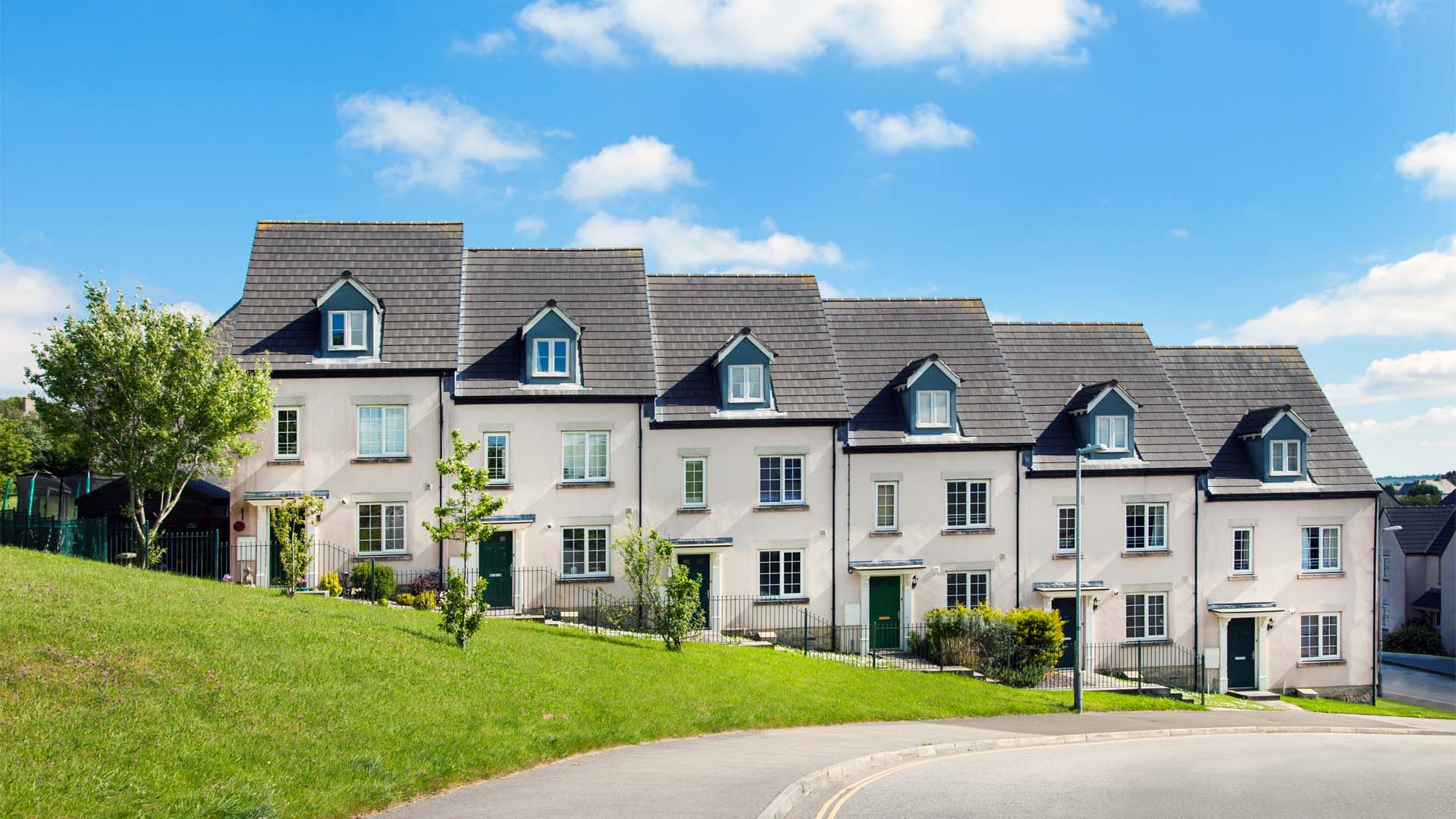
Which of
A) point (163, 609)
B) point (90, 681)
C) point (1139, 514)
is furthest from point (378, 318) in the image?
point (1139, 514)

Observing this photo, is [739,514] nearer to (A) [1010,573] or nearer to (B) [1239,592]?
(A) [1010,573]

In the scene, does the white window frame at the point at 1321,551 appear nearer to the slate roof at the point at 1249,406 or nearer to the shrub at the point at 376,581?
the slate roof at the point at 1249,406

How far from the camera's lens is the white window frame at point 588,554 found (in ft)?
106

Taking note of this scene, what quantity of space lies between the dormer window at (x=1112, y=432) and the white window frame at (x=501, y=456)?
20462 mm

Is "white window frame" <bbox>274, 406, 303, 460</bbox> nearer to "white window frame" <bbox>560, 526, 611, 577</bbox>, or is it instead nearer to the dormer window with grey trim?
"white window frame" <bbox>560, 526, 611, 577</bbox>

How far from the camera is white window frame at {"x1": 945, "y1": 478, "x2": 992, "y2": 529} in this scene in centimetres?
3472

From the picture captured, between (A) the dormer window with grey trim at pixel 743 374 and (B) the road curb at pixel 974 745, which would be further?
(A) the dormer window with grey trim at pixel 743 374

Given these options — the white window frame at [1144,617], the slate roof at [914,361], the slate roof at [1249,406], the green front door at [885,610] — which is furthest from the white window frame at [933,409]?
the slate roof at [1249,406]

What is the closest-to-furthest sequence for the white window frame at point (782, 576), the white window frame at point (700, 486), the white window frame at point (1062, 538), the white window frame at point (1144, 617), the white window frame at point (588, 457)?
the white window frame at point (588, 457)
the white window frame at point (700, 486)
the white window frame at point (782, 576)
the white window frame at point (1062, 538)
the white window frame at point (1144, 617)

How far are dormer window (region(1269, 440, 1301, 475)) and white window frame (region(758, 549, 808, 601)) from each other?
714 inches

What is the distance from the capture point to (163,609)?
55.0 ft

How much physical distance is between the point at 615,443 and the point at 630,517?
8.00 feet

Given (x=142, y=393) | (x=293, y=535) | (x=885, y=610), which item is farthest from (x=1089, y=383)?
(x=142, y=393)

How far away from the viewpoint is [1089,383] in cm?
3825
